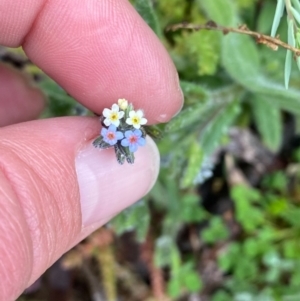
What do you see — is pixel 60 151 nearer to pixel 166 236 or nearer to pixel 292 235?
pixel 166 236

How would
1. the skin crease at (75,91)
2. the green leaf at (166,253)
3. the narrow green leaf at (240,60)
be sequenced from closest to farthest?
the skin crease at (75,91) < the narrow green leaf at (240,60) < the green leaf at (166,253)

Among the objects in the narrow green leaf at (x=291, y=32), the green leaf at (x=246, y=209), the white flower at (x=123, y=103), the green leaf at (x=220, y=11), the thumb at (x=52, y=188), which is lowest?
the green leaf at (x=246, y=209)

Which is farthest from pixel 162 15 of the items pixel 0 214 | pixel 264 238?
pixel 0 214

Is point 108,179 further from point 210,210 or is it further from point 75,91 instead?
point 210,210

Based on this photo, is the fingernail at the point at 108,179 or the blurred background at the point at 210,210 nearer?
the fingernail at the point at 108,179

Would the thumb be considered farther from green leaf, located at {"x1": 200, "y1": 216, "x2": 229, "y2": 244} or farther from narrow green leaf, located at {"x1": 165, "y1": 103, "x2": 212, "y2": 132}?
green leaf, located at {"x1": 200, "y1": 216, "x2": 229, "y2": 244}

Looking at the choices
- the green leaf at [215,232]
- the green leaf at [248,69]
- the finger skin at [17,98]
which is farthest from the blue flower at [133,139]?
the green leaf at [215,232]

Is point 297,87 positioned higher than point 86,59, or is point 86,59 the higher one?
point 86,59

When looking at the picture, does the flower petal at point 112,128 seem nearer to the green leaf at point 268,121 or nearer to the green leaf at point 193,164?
the green leaf at point 193,164
